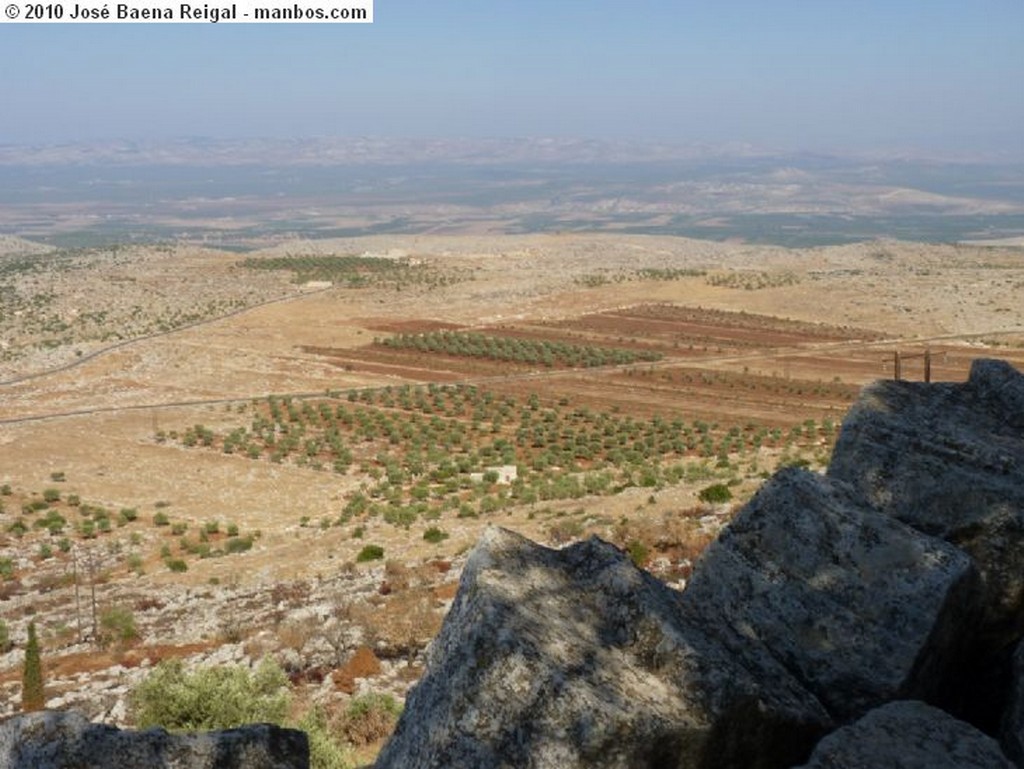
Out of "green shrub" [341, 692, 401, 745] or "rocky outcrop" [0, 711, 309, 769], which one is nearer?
"rocky outcrop" [0, 711, 309, 769]

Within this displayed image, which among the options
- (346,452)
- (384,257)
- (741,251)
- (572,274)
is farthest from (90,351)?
(741,251)

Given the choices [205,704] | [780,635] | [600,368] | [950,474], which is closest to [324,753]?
[205,704]

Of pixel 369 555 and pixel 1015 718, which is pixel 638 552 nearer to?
pixel 369 555

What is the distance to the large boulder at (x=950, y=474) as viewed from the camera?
297 inches

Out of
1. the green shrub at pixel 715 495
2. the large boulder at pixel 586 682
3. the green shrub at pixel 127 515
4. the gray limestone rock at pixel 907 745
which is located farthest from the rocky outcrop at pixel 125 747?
the green shrub at pixel 127 515

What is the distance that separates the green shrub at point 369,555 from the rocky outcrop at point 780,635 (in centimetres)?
1886

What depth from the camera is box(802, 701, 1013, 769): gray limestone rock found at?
17.0ft

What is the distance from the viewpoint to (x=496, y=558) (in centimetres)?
625

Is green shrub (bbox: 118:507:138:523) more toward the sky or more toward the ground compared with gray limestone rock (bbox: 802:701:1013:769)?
more toward the ground

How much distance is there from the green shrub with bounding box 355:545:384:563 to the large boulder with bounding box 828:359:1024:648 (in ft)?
60.8

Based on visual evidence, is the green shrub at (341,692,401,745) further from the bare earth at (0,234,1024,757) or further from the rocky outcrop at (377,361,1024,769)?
the rocky outcrop at (377,361,1024,769)

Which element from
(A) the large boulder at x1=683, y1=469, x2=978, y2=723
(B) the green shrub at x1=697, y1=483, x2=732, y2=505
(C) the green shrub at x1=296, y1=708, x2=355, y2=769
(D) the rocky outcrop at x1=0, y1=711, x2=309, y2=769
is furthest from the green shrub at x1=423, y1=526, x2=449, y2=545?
(D) the rocky outcrop at x1=0, y1=711, x2=309, y2=769

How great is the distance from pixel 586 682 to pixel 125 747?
3237mm

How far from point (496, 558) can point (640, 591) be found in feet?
3.29
